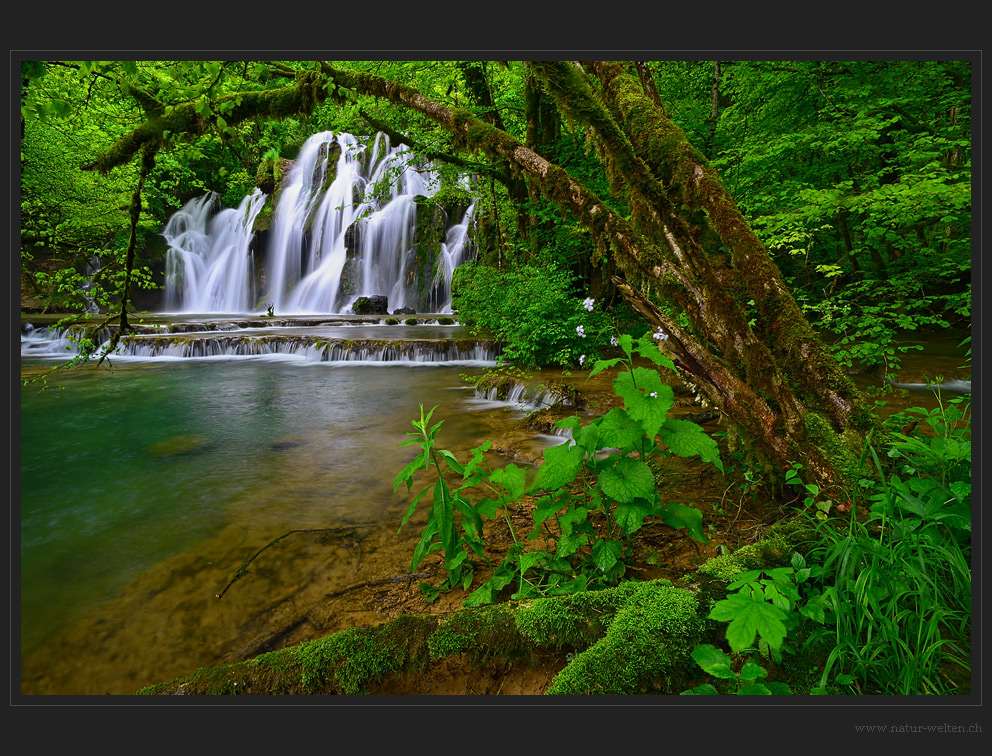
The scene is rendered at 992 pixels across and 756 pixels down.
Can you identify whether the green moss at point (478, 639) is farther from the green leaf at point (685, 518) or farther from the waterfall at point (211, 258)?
the waterfall at point (211, 258)

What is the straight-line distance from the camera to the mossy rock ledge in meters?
1.41

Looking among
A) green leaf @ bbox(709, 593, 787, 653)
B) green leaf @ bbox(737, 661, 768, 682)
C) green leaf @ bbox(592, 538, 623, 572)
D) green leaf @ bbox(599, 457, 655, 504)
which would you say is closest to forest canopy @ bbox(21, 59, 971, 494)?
green leaf @ bbox(599, 457, 655, 504)

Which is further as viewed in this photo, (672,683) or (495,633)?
(495,633)

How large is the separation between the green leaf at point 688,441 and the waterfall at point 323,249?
1797 cm

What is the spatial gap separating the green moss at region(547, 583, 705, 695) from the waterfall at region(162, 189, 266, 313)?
79.9ft

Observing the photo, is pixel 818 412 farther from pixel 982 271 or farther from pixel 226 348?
pixel 226 348

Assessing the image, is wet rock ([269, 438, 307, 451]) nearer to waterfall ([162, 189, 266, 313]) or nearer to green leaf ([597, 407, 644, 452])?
green leaf ([597, 407, 644, 452])

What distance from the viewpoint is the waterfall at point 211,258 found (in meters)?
22.5

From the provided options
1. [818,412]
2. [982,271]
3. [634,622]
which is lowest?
[634,622]

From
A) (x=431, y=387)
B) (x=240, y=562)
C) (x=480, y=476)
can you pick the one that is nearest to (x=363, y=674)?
(x=480, y=476)

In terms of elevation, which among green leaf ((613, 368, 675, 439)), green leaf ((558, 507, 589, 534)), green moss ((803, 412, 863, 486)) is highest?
green leaf ((613, 368, 675, 439))

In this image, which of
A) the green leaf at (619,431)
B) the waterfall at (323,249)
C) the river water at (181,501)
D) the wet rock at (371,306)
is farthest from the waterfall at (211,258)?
the green leaf at (619,431)

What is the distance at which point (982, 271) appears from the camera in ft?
5.36

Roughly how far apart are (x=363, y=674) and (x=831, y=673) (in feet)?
4.50
